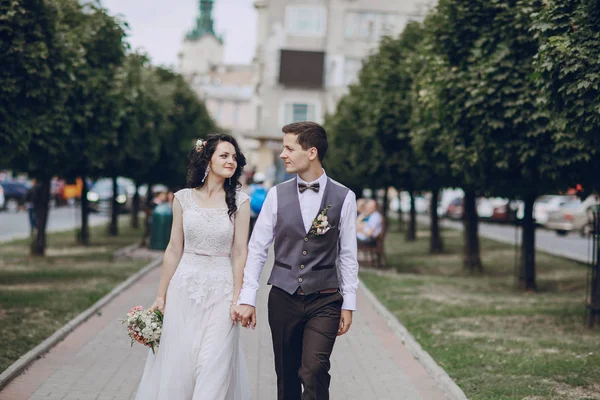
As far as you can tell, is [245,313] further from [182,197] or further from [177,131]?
[177,131]

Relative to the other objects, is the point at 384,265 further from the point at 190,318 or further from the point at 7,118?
the point at 190,318

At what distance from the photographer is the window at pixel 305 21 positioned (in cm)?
6103

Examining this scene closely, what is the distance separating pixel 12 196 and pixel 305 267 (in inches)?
1803

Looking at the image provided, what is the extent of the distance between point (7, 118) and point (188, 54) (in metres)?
149

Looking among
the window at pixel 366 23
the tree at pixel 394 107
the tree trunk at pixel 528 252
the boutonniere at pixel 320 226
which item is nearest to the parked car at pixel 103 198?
the window at pixel 366 23

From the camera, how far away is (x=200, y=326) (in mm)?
5863

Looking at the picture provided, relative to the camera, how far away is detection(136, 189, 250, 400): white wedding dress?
226 inches

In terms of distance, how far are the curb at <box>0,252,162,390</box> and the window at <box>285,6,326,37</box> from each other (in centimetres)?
Answer: 4636

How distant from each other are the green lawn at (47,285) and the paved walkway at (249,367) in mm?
388

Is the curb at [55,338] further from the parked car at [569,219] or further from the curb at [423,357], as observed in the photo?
the parked car at [569,219]

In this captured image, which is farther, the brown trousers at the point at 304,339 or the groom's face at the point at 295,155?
the groom's face at the point at 295,155

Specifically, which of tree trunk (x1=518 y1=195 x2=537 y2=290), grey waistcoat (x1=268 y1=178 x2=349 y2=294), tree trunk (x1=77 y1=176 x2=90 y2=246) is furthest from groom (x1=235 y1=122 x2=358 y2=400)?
tree trunk (x1=77 y1=176 x2=90 y2=246)

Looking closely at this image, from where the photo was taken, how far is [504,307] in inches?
547

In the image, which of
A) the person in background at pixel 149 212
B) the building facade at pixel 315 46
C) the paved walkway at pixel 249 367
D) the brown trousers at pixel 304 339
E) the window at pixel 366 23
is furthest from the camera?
the window at pixel 366 23
